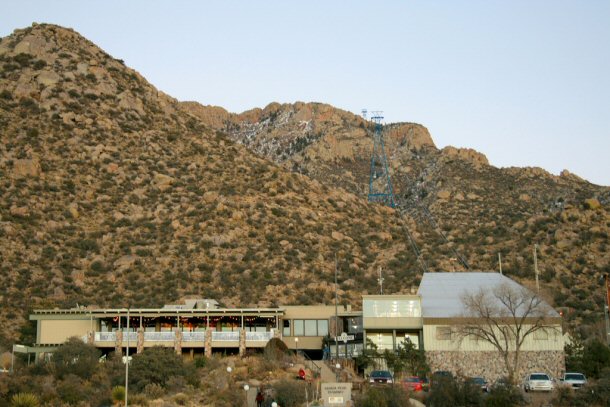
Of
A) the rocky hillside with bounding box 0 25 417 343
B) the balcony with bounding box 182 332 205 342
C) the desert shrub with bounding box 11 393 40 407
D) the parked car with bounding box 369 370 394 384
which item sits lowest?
the desert shrub with bounding box 11 393 40 407

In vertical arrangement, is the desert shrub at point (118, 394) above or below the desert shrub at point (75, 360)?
below

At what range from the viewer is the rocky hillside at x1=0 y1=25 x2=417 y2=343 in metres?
79.8

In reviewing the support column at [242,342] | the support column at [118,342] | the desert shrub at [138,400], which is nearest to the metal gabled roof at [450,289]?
the support column at [242,342]

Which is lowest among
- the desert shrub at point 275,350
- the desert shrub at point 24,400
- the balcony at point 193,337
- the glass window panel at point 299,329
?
the desert shrub at point 24,400

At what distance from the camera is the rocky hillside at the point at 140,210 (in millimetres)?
79812

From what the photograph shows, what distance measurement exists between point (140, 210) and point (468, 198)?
39765 mm

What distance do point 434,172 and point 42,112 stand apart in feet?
161

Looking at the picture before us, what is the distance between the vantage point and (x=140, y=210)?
91438 mm

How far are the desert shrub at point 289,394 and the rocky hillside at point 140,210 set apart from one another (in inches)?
1220

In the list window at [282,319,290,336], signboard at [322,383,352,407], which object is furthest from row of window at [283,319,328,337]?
signboard at [322,383,352,407]

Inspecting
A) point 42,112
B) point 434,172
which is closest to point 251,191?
point 42,112

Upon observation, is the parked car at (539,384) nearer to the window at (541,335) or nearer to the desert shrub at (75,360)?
the window at (541,335)

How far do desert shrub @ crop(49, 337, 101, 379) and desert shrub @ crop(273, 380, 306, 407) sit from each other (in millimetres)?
11617

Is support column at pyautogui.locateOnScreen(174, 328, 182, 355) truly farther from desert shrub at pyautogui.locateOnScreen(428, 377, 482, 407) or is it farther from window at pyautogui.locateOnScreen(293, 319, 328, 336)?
desert shrub at pyautogui.locateOnScreen(428, 377, 482, 407)
